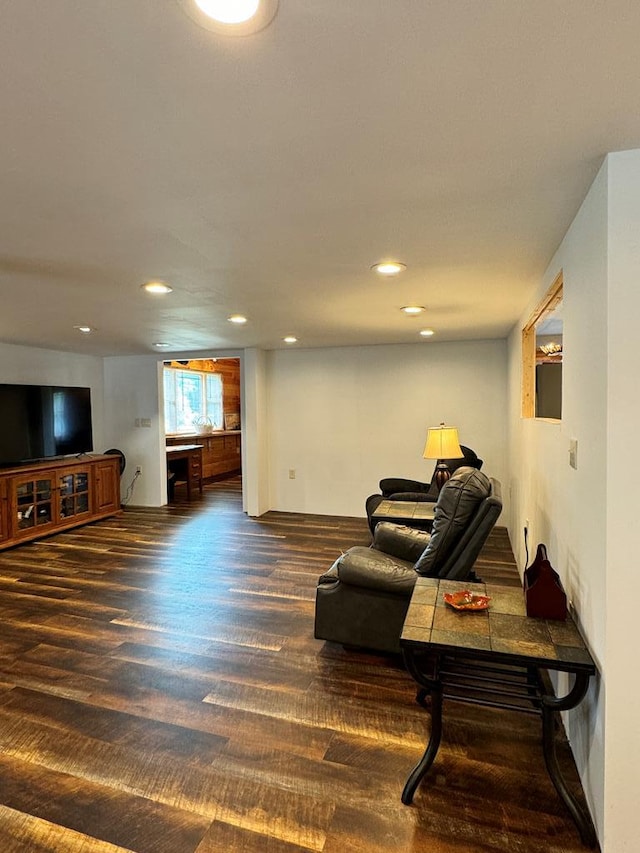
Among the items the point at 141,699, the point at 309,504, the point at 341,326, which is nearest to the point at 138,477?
the point at 309,504

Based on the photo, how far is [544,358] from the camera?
10.7 ft

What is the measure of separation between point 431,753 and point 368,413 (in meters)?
4.49

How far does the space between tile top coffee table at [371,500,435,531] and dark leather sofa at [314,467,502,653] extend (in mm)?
1002

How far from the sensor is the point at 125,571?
4.16 m

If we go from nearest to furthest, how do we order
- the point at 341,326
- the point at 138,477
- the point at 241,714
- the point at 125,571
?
the point at 241,714
the point at 125,571
the point at 341,326
the point at 138,477

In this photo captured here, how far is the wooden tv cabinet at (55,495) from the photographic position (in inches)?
192

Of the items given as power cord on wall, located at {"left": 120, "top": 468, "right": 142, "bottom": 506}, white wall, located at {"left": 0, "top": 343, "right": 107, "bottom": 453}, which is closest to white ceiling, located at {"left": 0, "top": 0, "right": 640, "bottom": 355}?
white wall, located at {"left": 0, "top": 343, "right": 107, "bottom": 453}

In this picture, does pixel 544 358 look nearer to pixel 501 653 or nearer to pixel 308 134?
pixel 501 653

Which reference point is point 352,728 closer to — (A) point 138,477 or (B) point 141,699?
(B) point 141,699

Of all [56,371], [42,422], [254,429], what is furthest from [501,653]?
[56,371]

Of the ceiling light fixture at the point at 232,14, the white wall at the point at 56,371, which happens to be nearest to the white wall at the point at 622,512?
the ceiling light fixture at the point at 232,14

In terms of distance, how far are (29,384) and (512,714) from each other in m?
6.01

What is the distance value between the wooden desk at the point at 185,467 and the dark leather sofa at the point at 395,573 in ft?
16.9

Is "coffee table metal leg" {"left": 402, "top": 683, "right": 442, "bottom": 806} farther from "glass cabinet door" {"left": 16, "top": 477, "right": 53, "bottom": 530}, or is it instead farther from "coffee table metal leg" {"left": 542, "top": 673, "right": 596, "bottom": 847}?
"glass cabinet door" {"left": 16, "top": 477, "right": 53, "bottom": 530}
